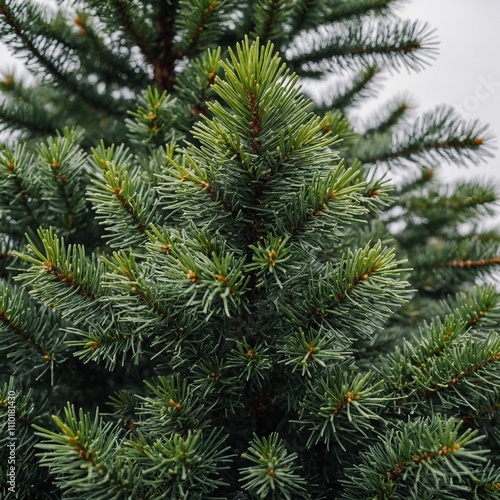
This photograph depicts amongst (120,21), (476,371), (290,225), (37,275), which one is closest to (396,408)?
(476,371)

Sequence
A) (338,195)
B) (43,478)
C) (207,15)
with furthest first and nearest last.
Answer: (207,15)
(43,478)
(338,195)

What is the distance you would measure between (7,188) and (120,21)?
31 centimetres

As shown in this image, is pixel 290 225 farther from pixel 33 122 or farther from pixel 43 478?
pixel 33 122

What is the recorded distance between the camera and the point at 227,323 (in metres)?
0.56

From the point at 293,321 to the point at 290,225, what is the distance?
98 mm

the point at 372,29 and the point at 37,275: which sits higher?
the point at 372,29

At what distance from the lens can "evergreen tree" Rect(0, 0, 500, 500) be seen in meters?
0.48

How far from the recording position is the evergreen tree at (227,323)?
1.57ft

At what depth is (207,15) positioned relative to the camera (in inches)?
29.0

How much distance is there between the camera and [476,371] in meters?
0.52

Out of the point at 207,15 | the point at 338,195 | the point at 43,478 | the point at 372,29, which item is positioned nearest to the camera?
the point at 338,195

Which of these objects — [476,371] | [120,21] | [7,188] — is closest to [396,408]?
[476,371]

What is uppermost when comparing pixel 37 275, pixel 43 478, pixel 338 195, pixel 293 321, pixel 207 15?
pixel 207 15

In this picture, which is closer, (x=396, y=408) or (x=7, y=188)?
(x=396, y=408)
